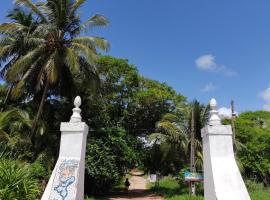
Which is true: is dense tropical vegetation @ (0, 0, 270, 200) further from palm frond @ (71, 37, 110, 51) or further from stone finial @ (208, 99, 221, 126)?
stone finial @ (208, 99, 221, 126)

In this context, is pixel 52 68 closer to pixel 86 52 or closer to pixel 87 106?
pixel 86 52

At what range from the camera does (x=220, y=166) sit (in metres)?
7.03

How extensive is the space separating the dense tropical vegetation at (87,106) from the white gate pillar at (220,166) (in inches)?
280

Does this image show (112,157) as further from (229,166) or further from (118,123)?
(229,166)

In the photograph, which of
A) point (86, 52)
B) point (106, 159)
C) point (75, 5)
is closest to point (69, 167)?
point (86, 52)

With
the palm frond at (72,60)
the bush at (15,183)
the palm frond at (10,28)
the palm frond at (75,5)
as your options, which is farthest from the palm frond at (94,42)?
the bush at (15,183)

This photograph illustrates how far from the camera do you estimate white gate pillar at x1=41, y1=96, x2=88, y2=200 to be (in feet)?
23.7

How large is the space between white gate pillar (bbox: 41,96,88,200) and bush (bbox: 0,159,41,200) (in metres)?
1.40

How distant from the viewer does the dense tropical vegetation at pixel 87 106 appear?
615 inches

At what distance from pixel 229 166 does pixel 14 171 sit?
216 inches

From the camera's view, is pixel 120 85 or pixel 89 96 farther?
pixel 120 85

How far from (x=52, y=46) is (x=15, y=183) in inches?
360

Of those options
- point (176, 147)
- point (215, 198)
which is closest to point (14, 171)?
point (215, 198)

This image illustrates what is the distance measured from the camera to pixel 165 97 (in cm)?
2294
